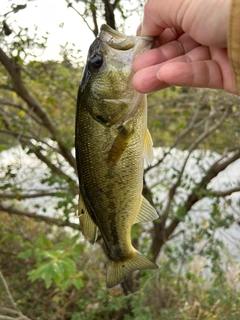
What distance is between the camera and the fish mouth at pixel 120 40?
1540mm

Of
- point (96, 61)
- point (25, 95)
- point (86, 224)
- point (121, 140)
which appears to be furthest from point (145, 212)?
point (25, 95)

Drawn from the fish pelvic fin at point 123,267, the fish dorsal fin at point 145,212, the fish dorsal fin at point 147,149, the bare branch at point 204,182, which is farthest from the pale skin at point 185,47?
the bare branch at point 204,182

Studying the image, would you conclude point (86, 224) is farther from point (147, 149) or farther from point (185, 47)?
point (185, 47)

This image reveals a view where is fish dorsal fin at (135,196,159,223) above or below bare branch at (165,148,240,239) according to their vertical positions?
above

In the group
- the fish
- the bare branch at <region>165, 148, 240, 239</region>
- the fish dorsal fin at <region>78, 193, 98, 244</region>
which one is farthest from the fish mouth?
the bare branch at <region>165, 148, 240, 239</region>

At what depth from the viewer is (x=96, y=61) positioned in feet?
5.16

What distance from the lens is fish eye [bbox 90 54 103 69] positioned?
61.9 inches

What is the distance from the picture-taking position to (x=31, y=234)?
4.91m

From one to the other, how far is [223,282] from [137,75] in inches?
119

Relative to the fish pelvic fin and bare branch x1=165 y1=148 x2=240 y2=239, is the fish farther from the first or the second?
bare branch x1=165 y1=148 x2=240 y2=239

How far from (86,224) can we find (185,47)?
33.5 inches

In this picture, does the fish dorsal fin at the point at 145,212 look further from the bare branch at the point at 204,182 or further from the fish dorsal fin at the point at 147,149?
the bare branch at the point at 204,182

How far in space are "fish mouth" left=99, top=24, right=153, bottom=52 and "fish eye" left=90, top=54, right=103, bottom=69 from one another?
0.06 meters

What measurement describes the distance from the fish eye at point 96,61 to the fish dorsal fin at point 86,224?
0.58 m
